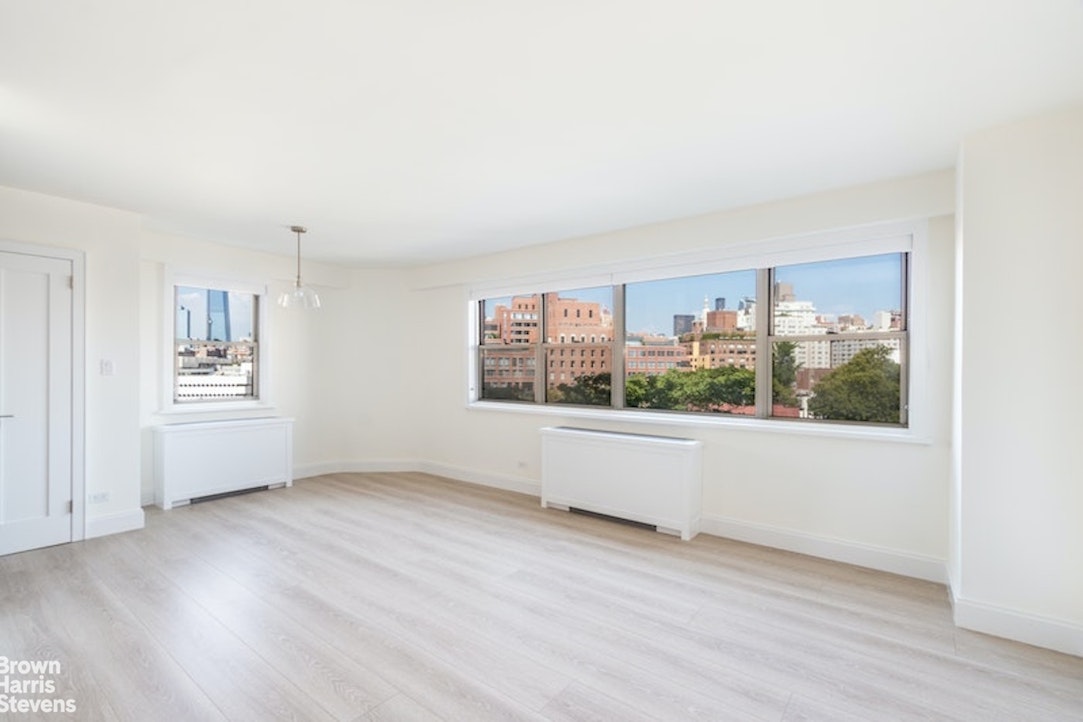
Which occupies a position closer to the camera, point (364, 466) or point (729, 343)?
point (729, 343)

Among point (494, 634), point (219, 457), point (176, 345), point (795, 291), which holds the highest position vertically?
point (795, 291)

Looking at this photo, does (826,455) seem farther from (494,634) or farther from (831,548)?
(494,634)

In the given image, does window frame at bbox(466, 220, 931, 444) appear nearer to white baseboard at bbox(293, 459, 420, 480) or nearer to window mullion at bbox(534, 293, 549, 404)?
window mullion at bbox(534, 293, 549, 404)

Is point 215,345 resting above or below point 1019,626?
above

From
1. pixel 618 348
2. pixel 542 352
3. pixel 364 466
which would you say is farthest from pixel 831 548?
pixel 364 466

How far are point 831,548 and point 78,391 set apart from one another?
579 cm

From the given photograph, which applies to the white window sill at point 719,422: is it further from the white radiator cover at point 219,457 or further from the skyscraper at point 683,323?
the white radiator cover at point 219,457

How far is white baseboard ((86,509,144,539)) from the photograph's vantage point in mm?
3896

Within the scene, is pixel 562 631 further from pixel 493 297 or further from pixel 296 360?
pixel 296 360

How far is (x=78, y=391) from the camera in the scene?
383 centimetres

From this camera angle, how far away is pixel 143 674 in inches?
86.9

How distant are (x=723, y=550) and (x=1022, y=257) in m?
2.55

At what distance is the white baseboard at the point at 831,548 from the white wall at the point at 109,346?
481 centimetres

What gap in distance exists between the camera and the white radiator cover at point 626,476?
401 cm
